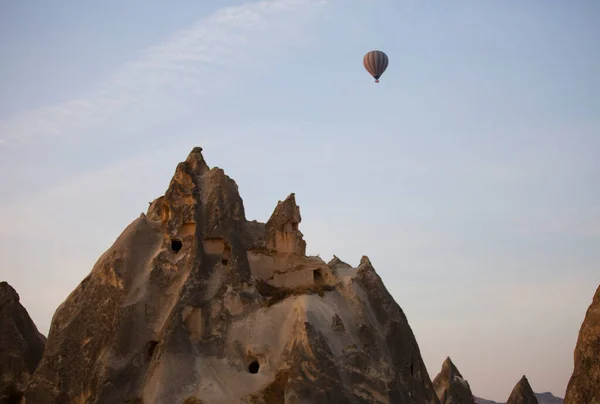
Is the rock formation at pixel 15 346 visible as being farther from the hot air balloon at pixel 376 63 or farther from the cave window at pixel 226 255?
the hot air balloon at pixel 376 63

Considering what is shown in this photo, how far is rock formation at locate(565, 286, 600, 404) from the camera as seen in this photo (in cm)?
2838

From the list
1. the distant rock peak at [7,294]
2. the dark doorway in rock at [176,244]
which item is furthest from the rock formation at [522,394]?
the distant rock peak at [7,294]

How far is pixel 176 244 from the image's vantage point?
40344 mm

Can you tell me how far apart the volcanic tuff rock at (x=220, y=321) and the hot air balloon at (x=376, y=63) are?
1572cm

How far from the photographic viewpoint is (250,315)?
1505 inches

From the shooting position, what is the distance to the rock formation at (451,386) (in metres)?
48.7

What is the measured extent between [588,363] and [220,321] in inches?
564

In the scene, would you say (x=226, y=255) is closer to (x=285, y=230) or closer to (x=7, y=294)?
(x=285, y=230)

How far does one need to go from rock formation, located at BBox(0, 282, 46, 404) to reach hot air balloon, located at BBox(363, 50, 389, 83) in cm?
2382

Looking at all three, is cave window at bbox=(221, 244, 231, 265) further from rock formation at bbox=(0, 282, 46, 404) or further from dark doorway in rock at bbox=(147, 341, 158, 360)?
rock formation at bbox=(0, 282, 46, 404)

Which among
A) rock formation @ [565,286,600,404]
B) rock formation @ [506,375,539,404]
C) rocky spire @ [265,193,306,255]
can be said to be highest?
rocky spire @ [265,193,306,255]

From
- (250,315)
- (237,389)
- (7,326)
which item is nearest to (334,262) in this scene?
(250,315)

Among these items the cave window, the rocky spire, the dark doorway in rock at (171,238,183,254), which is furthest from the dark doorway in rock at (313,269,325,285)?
the dark doorway in rock at (171,238,183,254)

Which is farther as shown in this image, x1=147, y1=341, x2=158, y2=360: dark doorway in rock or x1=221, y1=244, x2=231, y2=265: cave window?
x1=221, y1=244, x2=231, y2=265: cave window
